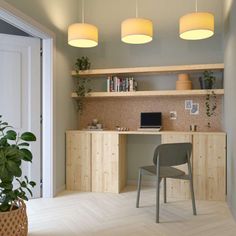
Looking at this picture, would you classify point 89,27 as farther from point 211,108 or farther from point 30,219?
point 30,219

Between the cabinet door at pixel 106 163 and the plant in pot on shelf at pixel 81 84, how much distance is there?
73 cm

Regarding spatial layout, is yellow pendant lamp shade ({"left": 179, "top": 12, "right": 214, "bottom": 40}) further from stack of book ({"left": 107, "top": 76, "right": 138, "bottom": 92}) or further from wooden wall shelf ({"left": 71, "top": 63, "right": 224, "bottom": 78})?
stack of book ({"left": 107, "top": 76, "right": 138, "bottom": 92})

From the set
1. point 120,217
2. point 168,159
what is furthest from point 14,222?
point 168,159

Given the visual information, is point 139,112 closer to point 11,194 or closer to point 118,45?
point 118,45

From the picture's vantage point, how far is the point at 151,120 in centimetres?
402

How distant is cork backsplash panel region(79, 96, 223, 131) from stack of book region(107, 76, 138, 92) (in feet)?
0.86

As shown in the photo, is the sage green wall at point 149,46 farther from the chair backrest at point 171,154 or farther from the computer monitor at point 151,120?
the chair backrest at point 171,154

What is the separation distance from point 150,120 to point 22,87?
183cm

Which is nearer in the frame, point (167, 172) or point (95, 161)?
point (167, 172)

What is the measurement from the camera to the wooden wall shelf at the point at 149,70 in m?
3.66

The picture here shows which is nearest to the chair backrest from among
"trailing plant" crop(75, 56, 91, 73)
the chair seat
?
the chair seat

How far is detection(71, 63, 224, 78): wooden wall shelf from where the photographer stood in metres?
3.66

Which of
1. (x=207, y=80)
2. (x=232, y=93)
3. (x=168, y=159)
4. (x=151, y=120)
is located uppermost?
(x=207, y=80)

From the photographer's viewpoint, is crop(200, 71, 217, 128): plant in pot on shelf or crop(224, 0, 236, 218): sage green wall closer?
crop(224, 0, 236, 218): sage green wall
